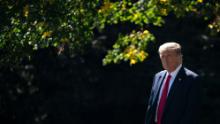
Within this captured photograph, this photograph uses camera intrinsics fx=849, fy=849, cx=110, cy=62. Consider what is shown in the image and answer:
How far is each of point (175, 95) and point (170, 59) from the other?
333 mm

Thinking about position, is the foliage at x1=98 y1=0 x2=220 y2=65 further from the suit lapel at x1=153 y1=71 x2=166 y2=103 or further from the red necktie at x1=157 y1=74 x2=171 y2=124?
the red necktie at x1=157 y1=74 x2=171 y2=124

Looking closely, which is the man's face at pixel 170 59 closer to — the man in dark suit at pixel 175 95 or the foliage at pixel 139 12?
the man in dark suit at pixel 175 95

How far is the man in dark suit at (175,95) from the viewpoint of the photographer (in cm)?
757

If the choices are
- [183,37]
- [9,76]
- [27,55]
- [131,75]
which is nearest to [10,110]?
[9,76]

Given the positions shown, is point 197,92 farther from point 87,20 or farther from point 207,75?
point 207,75

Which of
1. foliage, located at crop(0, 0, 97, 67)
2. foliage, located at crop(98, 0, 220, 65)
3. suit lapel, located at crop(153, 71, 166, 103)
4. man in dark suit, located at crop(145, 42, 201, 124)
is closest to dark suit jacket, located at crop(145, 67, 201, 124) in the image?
man in dark suit, located at crop(145, 42, 201, 124)

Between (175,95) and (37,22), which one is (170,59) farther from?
(37,22)

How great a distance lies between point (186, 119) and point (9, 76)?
9865 mm

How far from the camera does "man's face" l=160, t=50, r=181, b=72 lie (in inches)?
298

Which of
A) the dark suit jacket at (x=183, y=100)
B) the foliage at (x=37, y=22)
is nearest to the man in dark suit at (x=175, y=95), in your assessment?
the dark suit jacket at (x=183, y=100)

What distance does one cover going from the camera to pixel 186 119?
753 centimetres


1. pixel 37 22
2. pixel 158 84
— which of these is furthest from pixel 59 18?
pixel 158 84

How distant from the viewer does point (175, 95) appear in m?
7.64

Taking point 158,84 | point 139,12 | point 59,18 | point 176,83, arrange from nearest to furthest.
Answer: point 176,83 < point 158,84 < point 59,18 < point 139,12
